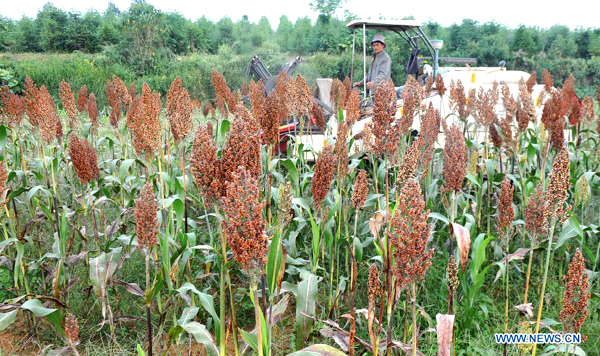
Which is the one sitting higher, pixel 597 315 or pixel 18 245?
pixel 18 245

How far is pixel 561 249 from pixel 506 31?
3498 cm

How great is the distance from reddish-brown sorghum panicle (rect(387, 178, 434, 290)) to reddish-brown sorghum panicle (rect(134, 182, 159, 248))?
92 centimetres

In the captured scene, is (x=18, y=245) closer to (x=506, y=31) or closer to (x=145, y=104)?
(x=145, y=104)

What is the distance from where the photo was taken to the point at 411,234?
5.22 feet

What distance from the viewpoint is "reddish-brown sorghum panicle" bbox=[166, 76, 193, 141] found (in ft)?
9.48

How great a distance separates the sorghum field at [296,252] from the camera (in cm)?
178

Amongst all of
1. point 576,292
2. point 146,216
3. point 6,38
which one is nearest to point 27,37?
point 6,38

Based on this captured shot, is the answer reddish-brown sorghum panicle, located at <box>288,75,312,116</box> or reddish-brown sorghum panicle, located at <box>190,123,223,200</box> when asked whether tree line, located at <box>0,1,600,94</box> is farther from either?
reddish-brown sorghum panicle, located at <box>190,123,223,200</box>

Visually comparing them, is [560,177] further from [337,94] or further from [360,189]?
[337,94]

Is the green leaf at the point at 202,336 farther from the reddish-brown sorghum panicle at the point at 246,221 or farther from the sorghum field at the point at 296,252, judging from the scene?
the reddish-brown sorghum panicle at the point at 246,221

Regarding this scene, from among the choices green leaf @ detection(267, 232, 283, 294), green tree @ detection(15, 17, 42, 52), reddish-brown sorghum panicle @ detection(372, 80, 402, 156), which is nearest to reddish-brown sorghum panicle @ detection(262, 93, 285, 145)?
reddish-brown sorghum panicle @ detection(372, 80, 402, 156)

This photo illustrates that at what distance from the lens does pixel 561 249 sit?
340cm

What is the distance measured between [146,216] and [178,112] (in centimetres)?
115

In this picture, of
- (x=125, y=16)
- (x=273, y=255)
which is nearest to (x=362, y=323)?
(x=273, y=255)
